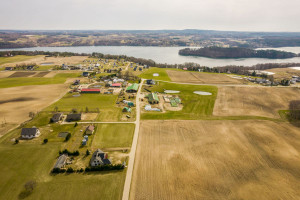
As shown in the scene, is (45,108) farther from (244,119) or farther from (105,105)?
(244,119)

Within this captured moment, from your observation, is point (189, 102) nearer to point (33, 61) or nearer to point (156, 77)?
point (156, 77)

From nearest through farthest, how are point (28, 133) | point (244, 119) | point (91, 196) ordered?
point (91, 196)
point (28, 133)
point (244, 119)

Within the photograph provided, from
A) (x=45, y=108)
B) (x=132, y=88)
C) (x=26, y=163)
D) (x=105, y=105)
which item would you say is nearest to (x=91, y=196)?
(x=26, y=163)

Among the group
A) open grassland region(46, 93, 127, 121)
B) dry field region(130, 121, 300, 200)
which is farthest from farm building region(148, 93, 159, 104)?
dry field region(130, 121, 300, 200)

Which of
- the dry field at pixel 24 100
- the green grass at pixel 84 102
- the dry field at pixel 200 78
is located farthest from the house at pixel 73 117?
the dry field at pixel 200 78

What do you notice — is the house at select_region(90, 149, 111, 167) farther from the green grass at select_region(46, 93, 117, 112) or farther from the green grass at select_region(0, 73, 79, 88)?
the green grass at select_region(0, 73, 79, 88)

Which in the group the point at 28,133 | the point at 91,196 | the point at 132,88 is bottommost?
the point at 91,196

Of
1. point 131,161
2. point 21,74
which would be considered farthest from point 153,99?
point 21,74
